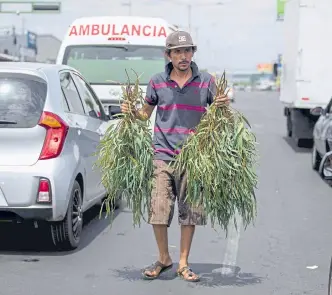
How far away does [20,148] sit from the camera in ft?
21.2

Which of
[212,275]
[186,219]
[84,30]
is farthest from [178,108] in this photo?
[84,30]

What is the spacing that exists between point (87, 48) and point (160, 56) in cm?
135

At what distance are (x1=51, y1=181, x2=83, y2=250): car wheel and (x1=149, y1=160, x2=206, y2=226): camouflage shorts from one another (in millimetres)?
1198

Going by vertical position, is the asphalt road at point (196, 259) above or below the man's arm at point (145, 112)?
below

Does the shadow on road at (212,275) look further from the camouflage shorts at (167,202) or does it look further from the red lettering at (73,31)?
the red lettering at (73,31)

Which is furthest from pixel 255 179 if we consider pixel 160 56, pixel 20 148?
pixel 160 56

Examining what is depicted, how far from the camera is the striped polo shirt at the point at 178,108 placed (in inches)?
230

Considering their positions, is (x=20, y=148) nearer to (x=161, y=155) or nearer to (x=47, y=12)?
(x=161, y=155)

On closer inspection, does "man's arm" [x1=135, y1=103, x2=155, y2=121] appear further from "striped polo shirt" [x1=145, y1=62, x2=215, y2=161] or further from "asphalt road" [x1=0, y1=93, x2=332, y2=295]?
"asphalt road" [x1=0, y1=93, x2=332, y2=295]

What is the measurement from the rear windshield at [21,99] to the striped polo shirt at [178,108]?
1.24m

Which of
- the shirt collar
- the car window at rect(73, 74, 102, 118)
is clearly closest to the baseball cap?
the shirt collar

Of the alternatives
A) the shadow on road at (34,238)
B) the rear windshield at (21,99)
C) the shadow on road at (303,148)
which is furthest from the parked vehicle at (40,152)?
the shadow on road at (303,148)

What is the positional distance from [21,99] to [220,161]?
196 centimetres

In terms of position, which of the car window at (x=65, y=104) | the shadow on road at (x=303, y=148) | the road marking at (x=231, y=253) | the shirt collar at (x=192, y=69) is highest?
the shirt collar at (x=192, y=69)
